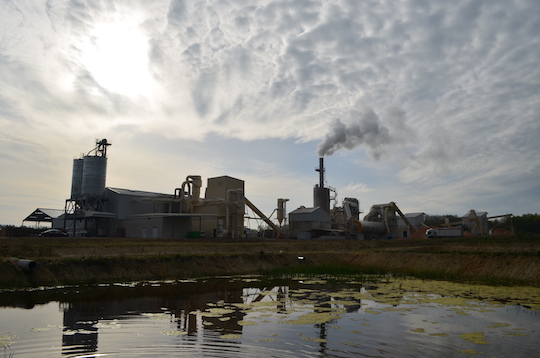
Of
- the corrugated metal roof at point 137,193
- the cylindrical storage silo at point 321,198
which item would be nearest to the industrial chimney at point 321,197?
the cylindrical storage silo at point 321,198

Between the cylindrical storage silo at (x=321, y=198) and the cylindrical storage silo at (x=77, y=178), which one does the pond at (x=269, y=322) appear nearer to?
the cylindrical storage silo at (x=77, y=178)

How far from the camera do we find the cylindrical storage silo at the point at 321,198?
87.8m

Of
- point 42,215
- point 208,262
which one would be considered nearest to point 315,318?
point 208,262

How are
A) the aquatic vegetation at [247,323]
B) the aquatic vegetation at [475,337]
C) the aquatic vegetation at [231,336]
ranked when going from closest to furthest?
the aquatic vegetation at [475,337] < the aquatic vegetation at [231,336] < the aquatic vegetation at [247,323]

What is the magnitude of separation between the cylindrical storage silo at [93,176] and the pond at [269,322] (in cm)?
4346

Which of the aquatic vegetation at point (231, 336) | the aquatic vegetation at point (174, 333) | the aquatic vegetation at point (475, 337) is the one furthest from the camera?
the aquatic vegetation at point (174, 333)

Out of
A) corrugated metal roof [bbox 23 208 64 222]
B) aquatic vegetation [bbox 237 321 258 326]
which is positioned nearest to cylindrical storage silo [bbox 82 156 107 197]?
corrugated metal roof [bbox 23 208 64 222]

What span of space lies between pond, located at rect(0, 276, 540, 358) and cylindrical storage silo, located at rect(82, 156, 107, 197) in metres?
43.5

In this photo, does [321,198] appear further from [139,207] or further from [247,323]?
[247,323]

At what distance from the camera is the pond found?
11398 mm

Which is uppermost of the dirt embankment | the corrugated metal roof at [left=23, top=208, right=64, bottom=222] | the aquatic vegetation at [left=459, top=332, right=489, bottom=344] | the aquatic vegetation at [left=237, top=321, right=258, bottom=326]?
the corrugated metal roof at [left=23, top=208, right=64, bottom=222]

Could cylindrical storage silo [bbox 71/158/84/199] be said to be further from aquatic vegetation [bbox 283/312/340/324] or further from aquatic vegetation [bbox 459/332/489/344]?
aquatic vegetation [bbox 459/332/489/344]

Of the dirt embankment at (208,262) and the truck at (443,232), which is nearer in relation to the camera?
the dirt embankment at (208,262)

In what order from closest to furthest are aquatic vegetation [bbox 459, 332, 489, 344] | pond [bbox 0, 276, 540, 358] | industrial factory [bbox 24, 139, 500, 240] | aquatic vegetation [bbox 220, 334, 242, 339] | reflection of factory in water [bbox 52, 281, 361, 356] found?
pond [bbox 0, 276, 540, 358] < aquatic vegetation [bbox 459, 332, 489, 344] < aquatic vegetation [bbox 220, 334, 242, 339] < reflection of factory in water [bbox 52, 281, 361, 356] < industrial factory [bbox 24, 139, 500, 240]
